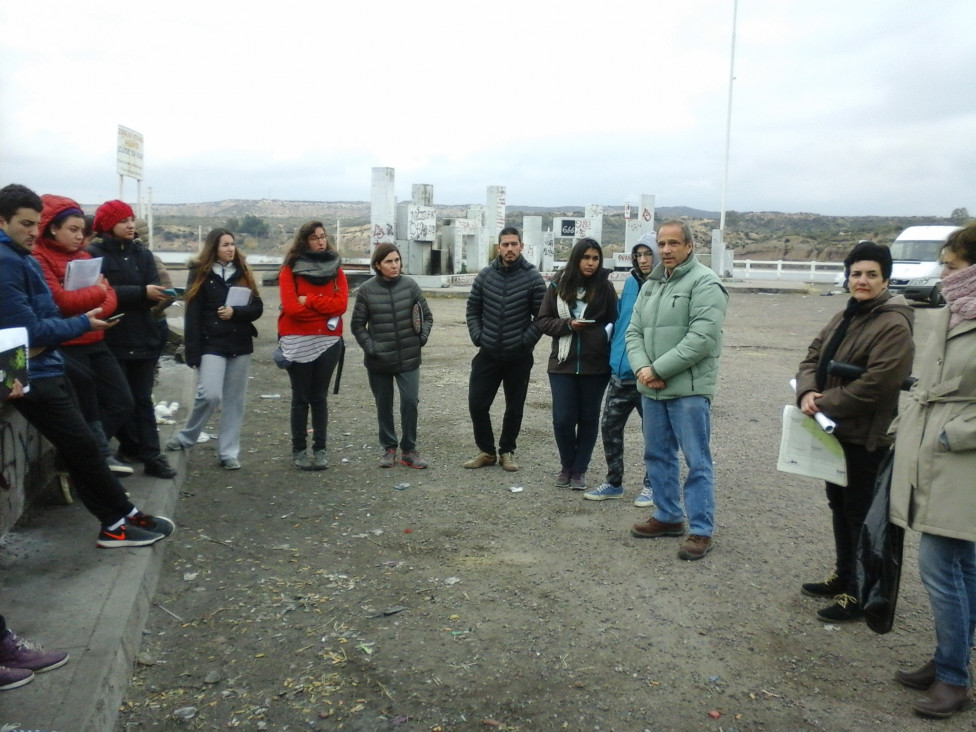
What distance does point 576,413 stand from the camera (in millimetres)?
6664

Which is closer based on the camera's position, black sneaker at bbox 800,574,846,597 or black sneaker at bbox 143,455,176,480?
black sneaker at bbox 800,574,846,597

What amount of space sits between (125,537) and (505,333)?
3.22 metres

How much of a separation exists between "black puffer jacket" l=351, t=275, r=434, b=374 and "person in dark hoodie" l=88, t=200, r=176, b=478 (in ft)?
5.24

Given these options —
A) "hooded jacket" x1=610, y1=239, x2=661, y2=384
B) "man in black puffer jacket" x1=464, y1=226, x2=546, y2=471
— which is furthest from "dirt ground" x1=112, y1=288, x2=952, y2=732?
"hooded jacket" x1=610, y1=239, x2=661, y2=384

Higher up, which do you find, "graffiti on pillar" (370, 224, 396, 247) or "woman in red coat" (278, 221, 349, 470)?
"graffiti on pillar" (370, 224, 396, 247)

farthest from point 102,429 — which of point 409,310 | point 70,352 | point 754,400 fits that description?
point 754,400

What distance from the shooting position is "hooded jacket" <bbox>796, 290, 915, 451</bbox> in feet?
14.0

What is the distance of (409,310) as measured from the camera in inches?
287

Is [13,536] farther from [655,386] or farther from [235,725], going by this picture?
[655,386]

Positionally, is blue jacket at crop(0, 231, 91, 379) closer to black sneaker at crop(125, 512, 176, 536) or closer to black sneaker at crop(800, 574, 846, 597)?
black sneaker at crop(125, 512, 176, 536)

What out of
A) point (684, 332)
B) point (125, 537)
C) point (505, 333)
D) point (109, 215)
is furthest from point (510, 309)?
point (125, 537)

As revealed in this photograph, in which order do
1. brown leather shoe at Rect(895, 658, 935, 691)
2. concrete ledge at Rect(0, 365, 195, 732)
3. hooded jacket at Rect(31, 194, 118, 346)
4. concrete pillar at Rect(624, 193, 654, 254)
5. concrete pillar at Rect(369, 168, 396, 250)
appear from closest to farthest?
1. concrete ledge at Rect(0, 365, 195, 732)
2. brown leather shoe at Rect(895, 658, 935, 691)
3. hooded jacket at Rect(31, 194, 118, 346)
4. concrete pillar at Rect(369, 168, 396, 250)
5. concrete pillar at Rect(624, 193, 654, 254)

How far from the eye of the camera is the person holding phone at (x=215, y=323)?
688 centimetres

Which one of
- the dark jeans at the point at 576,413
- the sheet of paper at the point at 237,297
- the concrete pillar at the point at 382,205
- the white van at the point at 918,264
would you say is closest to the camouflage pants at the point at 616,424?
the dark jeans at the point at 576,413
